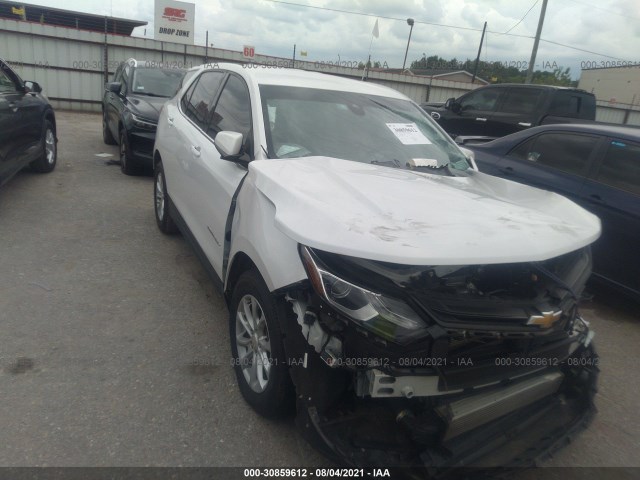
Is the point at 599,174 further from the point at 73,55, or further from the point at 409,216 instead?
the point at 73,55

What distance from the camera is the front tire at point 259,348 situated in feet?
7.32

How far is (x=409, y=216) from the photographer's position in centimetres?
209

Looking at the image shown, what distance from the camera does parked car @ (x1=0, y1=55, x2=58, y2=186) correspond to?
531cm

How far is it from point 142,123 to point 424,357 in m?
6.40

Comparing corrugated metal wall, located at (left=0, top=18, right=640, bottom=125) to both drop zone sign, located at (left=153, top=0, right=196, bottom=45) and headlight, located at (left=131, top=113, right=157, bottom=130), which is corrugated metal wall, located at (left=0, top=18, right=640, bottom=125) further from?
drop zone sign, located at (left=153, top=0, right=196, bottom=45)

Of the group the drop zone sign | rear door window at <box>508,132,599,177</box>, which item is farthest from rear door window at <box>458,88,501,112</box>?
the drop zone sign

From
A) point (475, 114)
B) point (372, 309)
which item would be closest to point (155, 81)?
point (475, 114)

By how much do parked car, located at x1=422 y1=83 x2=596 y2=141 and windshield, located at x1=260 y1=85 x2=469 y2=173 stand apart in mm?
5515

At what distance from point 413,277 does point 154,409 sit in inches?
65.4

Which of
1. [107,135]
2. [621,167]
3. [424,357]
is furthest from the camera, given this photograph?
[107,135]

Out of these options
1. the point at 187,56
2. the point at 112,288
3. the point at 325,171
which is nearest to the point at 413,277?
the point at 325,171

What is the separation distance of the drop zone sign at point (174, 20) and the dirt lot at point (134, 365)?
85.5 ft

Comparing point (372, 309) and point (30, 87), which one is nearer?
point (372, 309)

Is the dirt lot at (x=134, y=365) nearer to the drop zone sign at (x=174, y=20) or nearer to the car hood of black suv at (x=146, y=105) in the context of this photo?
the car hood of black suv at (x=146, y=105)
